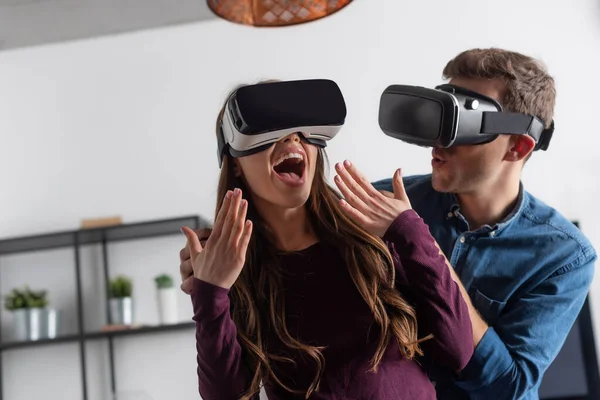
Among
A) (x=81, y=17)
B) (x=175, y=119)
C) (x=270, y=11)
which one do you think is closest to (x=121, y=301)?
(x=175, y=119)

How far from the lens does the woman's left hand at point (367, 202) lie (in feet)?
5.10

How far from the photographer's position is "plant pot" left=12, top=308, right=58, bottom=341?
4.61 meters

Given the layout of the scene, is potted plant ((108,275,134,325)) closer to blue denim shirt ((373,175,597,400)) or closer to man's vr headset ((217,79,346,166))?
blue denim shirt ((373,175,597,400))

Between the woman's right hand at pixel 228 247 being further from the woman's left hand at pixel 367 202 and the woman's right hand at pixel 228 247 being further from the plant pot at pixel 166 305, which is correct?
the plant pot at pixel 166 305

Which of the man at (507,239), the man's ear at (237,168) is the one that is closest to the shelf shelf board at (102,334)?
the man at (507,239)

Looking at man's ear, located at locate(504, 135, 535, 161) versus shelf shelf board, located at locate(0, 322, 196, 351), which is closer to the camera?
man's ear, located at locate(504, 135, 535, 161)

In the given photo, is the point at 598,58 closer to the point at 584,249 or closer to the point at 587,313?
the point at 587,313

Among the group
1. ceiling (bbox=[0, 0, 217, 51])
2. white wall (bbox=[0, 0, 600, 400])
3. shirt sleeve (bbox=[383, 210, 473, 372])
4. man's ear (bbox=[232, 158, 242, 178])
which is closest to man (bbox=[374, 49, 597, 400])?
shirt sleeve (bbox=[383, 210, 473, 372])

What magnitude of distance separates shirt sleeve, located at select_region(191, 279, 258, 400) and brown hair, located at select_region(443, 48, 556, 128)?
0.88 metres

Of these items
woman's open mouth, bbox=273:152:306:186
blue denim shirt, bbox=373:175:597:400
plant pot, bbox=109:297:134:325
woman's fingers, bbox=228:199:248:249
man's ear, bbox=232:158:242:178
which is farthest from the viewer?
plant pot, bbox=109:297:134:325

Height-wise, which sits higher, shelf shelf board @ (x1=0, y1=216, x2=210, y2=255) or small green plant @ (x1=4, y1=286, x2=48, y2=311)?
shelf shelf board @ (x1=0, y1=216, x2=210, y2=255)

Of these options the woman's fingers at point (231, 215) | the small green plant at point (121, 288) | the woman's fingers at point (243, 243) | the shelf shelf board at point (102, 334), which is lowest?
the shelf shelf board at point (102, 334)

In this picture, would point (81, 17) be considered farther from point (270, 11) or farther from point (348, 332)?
point (348, 332)

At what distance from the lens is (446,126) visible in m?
1.91
